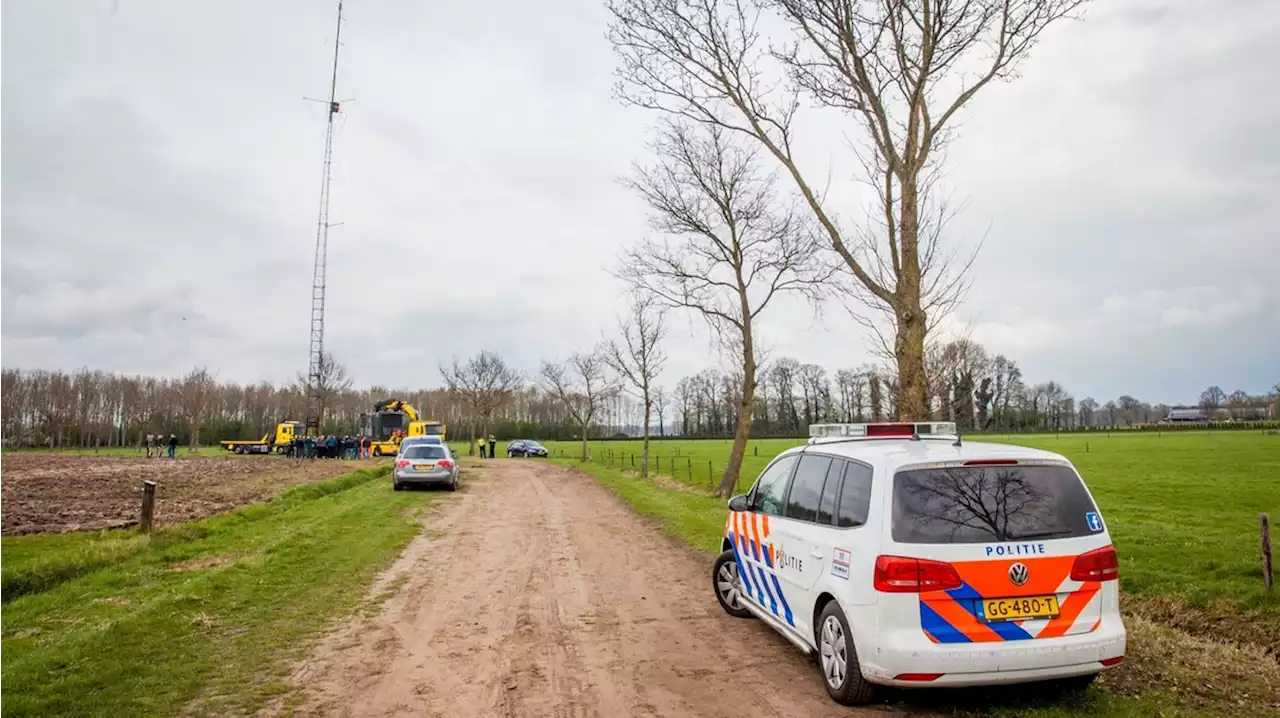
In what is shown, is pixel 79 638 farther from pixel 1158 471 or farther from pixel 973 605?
pixel 1158 471

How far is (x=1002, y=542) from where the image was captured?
4.95 meters

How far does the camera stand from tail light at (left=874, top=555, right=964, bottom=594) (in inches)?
190

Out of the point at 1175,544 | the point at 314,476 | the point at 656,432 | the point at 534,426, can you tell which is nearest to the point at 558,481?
the point at 314,476

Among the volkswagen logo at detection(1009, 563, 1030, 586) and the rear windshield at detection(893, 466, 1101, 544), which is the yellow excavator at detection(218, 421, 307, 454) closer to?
the rear windshield at detection(893, 466, 1101, 544)

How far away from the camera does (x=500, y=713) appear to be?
5000mm

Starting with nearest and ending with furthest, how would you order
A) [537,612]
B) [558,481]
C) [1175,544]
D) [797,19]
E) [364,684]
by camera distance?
[364,684], [537,612], [797,19], [1175,544], [558,481]

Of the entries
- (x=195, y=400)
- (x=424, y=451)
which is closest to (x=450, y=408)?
(x=195, y=400)

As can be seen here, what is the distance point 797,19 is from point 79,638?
10.3 m

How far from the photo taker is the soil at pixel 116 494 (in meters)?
15.7

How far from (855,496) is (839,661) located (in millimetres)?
1102

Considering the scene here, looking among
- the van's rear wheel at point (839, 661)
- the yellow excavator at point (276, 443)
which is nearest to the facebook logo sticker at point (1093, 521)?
the van's rear wheel at point (839, 661)

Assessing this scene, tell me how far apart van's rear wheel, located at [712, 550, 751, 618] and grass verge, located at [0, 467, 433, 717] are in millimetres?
3821

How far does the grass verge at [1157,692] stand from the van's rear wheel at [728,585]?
2575mm

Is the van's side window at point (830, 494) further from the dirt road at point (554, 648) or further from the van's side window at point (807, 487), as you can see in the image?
the dirt road at point (554, 648)
